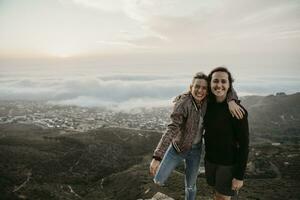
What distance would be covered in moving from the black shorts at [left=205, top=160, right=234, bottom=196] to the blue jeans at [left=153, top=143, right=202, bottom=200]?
0.43 m

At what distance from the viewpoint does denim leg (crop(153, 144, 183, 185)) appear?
8188 millimetres

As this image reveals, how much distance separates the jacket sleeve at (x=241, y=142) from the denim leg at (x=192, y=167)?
4.20 ft

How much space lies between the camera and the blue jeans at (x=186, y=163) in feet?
27.0

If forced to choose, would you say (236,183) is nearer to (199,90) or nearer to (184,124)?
(184,124)

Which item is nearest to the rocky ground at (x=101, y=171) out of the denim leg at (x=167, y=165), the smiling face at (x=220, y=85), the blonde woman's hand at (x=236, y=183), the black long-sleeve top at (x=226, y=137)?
the blonde woman's hand at (x=236, y=183)

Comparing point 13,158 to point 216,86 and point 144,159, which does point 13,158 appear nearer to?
point 144,159

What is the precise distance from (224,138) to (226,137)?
0.06 metres

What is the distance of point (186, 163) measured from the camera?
9.02 m

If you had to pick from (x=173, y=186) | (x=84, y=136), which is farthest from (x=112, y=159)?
(x=173, y=186)

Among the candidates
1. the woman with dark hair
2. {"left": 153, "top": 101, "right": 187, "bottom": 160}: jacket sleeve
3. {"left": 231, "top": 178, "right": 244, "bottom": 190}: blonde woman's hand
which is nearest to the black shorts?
the woman with dark hair

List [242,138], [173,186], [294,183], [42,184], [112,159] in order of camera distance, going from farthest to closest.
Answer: [112,159], [42,184], [294,183], [173,186], [242,138]

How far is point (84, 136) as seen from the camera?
132 m

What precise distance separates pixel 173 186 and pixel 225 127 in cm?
4874

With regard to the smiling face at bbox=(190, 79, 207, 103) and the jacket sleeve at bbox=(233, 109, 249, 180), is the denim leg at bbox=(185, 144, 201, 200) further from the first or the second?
the smiling face at bbox=(190, 79, 207, 103)
